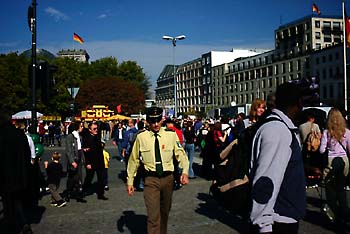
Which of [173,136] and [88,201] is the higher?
[173,136]

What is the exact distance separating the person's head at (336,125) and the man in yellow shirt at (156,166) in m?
2.58

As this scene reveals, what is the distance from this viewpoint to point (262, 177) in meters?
3.15

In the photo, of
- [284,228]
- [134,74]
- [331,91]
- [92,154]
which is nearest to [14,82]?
[134,74]

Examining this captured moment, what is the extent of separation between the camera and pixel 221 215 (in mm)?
7902

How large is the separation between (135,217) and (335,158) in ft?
12.0

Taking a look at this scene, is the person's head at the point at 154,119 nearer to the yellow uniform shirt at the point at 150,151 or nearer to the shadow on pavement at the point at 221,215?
the yellow uniform shirt at the point at 150,151

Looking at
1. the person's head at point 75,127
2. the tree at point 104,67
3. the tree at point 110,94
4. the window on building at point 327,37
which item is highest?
the window on building at point 327,37

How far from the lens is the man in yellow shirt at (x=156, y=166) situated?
215 inches

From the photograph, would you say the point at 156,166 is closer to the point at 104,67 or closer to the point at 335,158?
the point at 335,158

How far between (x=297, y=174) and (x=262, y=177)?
0.31 metres

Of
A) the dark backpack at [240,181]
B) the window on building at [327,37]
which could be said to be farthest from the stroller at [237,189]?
the window on building at [327,37]

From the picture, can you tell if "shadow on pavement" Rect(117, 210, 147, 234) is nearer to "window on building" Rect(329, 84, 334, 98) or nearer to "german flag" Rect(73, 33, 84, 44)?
"german flag" Rect(73, 33, 84, 44)

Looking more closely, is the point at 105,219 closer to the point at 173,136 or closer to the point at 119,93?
the point at 173,136

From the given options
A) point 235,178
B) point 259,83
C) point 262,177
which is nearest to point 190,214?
point 235,178
